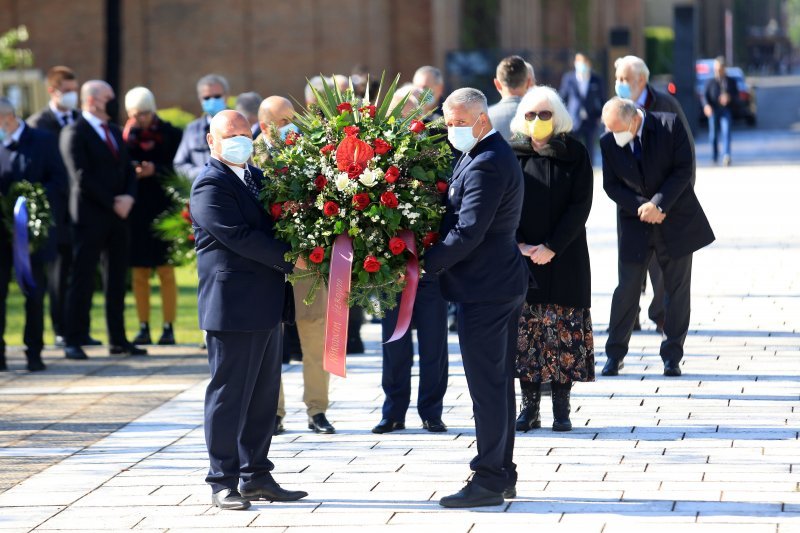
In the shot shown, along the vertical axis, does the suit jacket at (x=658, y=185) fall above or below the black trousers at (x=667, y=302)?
above

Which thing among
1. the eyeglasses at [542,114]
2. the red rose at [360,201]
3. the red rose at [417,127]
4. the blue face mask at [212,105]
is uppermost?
the blue face mask at [212,105]

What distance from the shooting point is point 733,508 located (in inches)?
256

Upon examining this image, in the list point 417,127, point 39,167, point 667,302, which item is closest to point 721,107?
point 667,302

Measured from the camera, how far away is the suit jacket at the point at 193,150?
1180 centimetres

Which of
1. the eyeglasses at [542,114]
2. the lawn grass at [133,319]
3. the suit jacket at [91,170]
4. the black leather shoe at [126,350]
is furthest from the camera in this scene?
the lawn grass at [133,319]

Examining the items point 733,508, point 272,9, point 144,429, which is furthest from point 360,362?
point 272,9

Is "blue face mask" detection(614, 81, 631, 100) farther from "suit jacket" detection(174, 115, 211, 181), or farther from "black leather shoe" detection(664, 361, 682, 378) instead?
"suit jacket" detection(174, 115, 211, 181)

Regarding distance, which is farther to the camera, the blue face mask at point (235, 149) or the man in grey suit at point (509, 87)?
the man in grey suit at point (509, 87)

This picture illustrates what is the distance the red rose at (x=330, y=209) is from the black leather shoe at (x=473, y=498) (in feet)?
4.74

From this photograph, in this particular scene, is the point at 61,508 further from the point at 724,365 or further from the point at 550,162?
the point at 724,365

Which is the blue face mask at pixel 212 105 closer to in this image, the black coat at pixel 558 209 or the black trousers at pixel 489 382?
the black coat at pixel 558 209

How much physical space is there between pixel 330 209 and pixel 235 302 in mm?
639

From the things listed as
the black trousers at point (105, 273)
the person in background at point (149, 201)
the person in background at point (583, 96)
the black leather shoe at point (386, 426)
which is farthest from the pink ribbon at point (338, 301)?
the person in background at point (583, 96)

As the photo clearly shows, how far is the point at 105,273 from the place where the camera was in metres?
12.4
